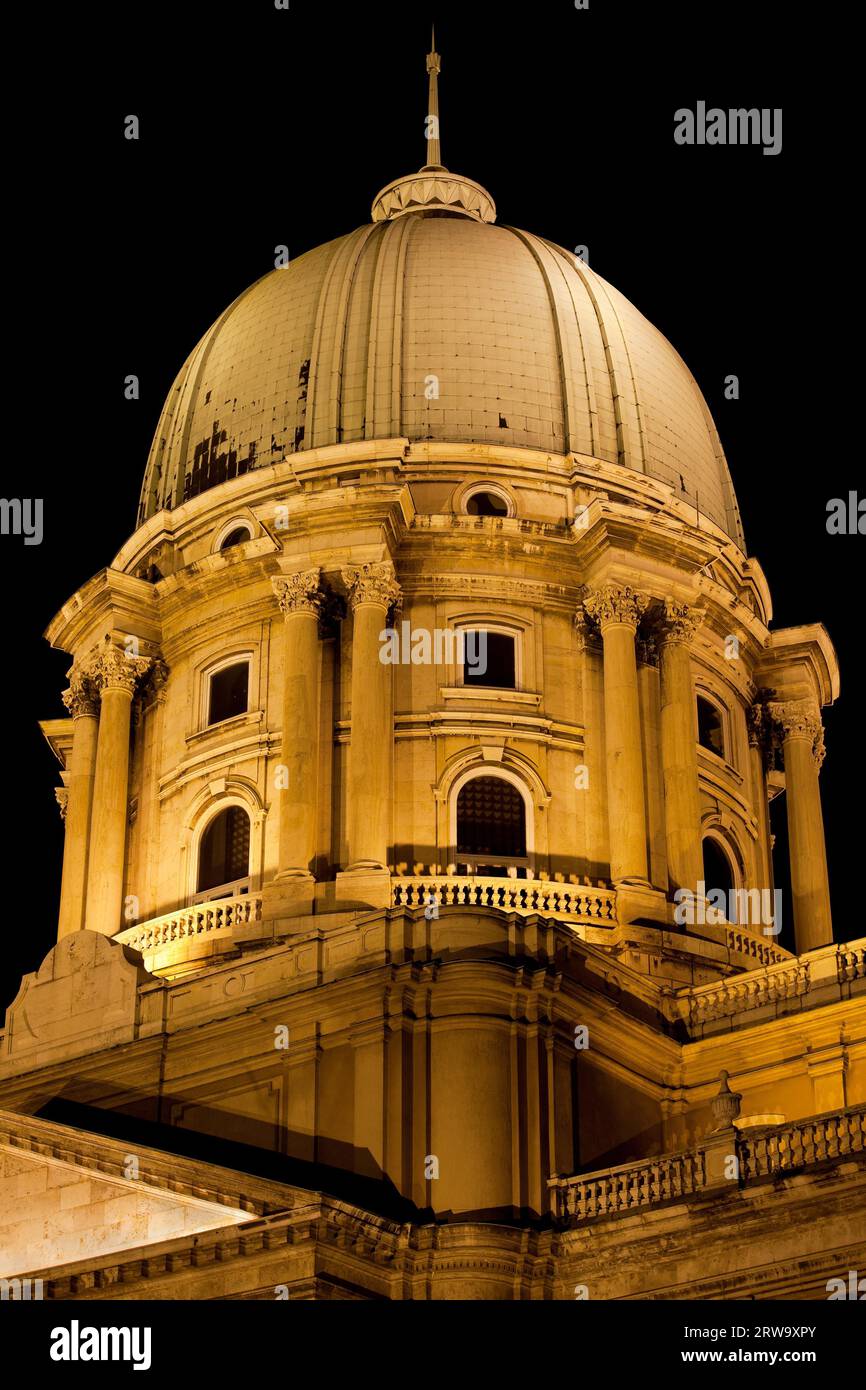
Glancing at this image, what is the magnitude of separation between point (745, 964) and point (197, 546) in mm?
19062

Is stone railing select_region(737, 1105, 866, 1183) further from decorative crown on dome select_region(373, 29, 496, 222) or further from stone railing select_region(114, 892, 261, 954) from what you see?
decorative crown on dome select_region(373, 29, 496, 222)

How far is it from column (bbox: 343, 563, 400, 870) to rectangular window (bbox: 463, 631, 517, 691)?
90.4 inches

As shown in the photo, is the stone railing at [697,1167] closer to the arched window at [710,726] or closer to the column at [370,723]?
the column at [370,723]

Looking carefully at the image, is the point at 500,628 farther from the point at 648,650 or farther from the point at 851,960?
the point at 851,960

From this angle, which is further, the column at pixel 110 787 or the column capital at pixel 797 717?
the column capital at pixel 797 717

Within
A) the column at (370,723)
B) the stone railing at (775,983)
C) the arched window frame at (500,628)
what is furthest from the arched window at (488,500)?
the stone railing at (775,983)

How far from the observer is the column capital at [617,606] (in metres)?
58.2

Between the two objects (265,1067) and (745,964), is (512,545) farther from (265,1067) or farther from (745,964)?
(265,1067)

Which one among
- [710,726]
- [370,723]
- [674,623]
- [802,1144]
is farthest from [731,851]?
[802,1144]

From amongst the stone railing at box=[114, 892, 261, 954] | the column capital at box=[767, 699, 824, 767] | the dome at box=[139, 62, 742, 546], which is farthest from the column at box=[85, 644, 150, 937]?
the column capital at box=[767, 699, 824, 767]

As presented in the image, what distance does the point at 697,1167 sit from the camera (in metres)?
39.1

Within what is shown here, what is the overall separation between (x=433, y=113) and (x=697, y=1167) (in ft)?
150

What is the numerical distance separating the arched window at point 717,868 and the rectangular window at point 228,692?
12243 millimetres
